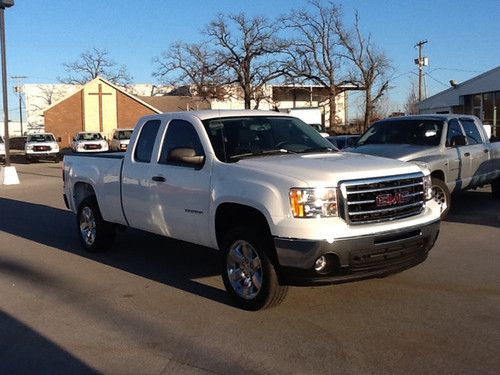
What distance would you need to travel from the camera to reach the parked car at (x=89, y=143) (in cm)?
3634

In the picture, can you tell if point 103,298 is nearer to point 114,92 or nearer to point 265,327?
point 265,327

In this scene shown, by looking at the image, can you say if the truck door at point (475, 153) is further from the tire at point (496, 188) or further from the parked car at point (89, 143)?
the parked car at point (89, 143)

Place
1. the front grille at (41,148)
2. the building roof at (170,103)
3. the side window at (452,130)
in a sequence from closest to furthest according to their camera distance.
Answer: the side window at (452,130) < the front grille at (41,148) < the building roof at (170,103)

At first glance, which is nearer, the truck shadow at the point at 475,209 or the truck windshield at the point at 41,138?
the truck shadow at the point at 475,209

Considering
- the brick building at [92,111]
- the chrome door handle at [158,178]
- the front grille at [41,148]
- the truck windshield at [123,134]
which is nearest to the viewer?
the chrome door handle at [158,178]

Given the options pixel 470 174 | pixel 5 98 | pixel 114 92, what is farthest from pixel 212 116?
pixel 114 92

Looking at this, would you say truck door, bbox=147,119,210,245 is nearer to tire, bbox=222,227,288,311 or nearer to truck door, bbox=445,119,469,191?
tire, bbox=222,227,288,311

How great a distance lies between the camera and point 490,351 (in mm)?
4500

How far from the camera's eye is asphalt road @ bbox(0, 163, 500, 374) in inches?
175

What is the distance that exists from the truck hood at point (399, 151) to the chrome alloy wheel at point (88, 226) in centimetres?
459

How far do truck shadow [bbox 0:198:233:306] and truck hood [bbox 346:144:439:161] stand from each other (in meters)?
3.72

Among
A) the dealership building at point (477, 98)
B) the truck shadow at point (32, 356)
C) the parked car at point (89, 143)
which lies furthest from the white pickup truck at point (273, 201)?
the parked car at point (89, 143)

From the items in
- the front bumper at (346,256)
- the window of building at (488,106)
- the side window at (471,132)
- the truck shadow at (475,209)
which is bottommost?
the truck shadow at (475,209)

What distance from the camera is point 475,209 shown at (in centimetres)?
1152
